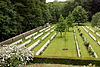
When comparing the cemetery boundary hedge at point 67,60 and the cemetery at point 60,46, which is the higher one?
the cemetery boundary hedge at point 67,60

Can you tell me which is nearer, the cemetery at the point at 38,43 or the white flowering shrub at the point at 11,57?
the white flowering shrub at the point at 11,57

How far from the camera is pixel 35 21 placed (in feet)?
155

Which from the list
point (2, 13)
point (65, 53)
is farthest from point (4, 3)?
point (65, 53)

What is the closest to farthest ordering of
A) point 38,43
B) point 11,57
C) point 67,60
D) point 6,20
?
point 11,57 < point 67,60 < point 6,20 < point 38,43

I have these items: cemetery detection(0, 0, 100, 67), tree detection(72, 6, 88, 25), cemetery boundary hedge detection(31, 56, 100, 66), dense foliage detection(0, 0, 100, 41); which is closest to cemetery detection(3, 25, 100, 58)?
cemetery detection(0, 0, 100, 67)

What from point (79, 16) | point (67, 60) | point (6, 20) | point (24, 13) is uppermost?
point (24, 13)

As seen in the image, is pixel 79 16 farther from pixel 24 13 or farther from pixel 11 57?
pixel 11 57

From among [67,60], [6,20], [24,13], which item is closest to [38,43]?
[6,20]

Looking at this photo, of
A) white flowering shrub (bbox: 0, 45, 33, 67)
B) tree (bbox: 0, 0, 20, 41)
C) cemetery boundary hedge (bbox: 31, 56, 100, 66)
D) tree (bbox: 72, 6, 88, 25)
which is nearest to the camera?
white flowering shrub (bbox: 0, 45, 33, 67)

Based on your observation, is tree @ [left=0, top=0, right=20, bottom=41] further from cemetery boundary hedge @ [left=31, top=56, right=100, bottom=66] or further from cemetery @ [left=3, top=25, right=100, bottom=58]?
cemetery boundary hedge @ [left=31, top=56, right=100, bottom=66]

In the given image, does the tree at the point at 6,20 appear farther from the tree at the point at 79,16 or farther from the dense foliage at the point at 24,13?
the tree at the point at 79,16

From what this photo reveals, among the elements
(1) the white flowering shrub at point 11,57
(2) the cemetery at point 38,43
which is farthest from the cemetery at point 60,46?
(1) the white flowering shrub at point 11,57

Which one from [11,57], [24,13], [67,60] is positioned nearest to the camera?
[11,57]

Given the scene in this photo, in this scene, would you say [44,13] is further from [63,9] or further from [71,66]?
[71,66]
